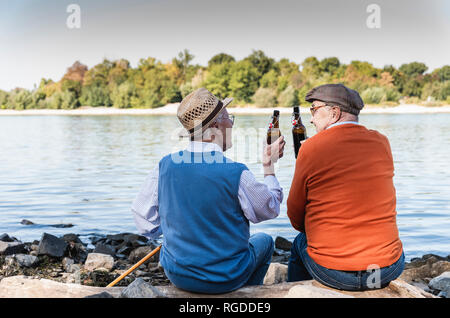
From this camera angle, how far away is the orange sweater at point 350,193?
10.4 ft

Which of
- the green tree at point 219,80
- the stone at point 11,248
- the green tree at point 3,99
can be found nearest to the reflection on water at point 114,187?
the stone at point 11,248

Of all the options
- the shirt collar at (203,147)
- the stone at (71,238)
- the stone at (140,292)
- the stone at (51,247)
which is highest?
the shirt collar at (203,147)

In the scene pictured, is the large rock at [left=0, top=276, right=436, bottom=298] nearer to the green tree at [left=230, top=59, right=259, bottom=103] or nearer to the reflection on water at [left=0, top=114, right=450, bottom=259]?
the reflection on water at [left=0, top=114, right=450, bottom=259]

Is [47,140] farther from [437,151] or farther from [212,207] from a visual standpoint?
[212,207]

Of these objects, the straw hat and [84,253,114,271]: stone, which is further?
[84,253,114,271]: stone

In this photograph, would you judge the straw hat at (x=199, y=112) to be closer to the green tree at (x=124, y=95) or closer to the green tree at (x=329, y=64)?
the green tree at (x=124, y=95)

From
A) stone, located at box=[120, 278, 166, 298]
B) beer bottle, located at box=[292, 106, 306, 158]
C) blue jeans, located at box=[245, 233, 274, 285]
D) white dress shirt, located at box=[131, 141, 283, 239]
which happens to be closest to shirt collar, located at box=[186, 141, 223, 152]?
white dress shirt, located at box=[131, 141, 283, 239]

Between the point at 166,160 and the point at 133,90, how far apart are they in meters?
68.5

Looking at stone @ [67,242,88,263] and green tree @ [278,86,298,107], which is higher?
green tree @ [278,86,298,107]

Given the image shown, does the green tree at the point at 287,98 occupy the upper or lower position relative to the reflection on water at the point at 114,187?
upper

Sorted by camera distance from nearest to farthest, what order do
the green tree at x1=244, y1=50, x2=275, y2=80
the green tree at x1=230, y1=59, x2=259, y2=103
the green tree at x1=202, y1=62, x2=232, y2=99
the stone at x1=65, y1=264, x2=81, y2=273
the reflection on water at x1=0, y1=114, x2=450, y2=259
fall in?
the stone at x1=65, y1=264, x2=81, y2=273 < the reflection on water at x1=0, y1=114, x2=450, y2=259 < the green tree at x1=230, y1=59, x2=259, y2=103 < the green tree at x1=202, y1=62, x2=232, y2=99 < the green tree at x1=244, y1=50, x2=275, y2=80

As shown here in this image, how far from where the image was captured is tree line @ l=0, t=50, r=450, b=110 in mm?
64250

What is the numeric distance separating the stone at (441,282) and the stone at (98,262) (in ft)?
11.6

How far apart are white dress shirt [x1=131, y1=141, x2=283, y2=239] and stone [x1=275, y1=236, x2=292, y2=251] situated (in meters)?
3.96
